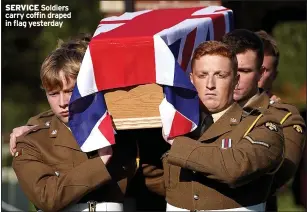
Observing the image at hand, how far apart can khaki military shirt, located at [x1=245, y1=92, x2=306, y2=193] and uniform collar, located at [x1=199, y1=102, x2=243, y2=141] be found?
0.40 meters

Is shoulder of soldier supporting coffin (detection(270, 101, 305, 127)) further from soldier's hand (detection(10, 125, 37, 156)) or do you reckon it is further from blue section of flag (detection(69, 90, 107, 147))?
soldier's hand (detection(10, 125, 37, 156))

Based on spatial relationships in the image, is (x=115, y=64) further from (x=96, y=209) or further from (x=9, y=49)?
(x=9, y=49)

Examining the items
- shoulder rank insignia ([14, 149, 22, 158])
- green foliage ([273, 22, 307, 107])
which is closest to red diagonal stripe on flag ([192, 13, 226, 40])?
shoulder rank insignia ([14, 149, 22, 158])

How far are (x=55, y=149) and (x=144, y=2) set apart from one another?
382 centimetres

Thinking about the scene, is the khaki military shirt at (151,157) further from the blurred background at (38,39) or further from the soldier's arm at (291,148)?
the blurred background at (38,39)

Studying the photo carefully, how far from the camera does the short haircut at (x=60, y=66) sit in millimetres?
5031

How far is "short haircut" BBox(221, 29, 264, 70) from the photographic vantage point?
5391mm

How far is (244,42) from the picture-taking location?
5.41 metres

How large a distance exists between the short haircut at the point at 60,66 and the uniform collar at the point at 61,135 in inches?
8.8

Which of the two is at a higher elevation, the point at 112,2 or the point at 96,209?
the point at 112,2

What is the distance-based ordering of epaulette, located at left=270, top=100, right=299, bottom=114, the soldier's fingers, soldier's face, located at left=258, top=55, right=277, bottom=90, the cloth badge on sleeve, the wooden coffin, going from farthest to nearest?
soldier's face, located at left=258, top=55, right=277, bottom=90, epaulette, located at left=270, top=100, right=299, bottom=114, the soldier's fingers, the wooden coffin, the cloth badge on sleeve

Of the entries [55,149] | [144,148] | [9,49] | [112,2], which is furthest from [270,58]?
[9,49]

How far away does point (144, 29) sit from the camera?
16.6 feet

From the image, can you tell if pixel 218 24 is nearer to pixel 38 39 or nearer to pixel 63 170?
pixel 63 170
